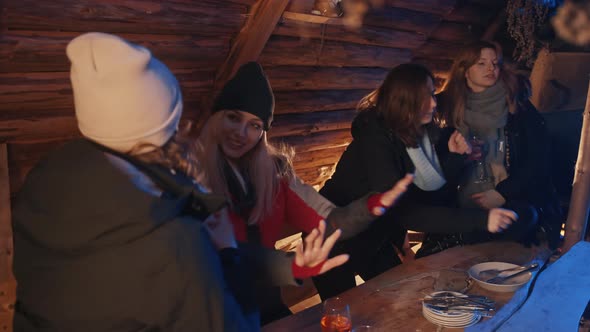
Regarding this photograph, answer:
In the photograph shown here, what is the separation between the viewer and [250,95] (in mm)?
2230

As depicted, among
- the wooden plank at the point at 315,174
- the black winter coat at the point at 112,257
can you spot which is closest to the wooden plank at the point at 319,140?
the wooden plank at the point at 315,174

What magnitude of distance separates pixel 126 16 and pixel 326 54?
1609mm

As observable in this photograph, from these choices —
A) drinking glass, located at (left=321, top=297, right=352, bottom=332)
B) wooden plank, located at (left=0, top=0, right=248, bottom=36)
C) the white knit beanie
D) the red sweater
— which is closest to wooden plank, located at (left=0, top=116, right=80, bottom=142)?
wooden plank, located at (left=0, top=0, right=248, bottom=36)

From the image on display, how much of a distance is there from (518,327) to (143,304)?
3.45 feet

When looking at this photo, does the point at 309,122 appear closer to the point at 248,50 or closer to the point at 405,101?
the point at 248,50

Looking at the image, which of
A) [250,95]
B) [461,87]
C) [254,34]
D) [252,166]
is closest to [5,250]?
[252,166]

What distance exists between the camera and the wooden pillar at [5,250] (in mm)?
2795

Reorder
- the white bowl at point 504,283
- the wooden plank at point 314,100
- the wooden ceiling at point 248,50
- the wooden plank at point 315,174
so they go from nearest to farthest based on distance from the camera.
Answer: the white bowl at point 504,283 → the wooden ceiling at point 248,50 → the wooden plank at point 314,100 → the wooden plank at point 315,174

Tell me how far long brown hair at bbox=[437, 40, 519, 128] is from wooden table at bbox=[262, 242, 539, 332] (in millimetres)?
895

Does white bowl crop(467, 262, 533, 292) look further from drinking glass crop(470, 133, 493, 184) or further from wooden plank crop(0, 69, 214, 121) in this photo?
wooden plank crop(0, 69, 214, 121)

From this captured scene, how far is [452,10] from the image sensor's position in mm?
4371

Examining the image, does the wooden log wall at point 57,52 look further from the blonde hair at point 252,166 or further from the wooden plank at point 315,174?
the wooden plank at point 315,174

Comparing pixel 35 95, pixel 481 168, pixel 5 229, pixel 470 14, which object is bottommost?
pixel 5 229

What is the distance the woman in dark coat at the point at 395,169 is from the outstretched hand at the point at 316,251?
0.97m
